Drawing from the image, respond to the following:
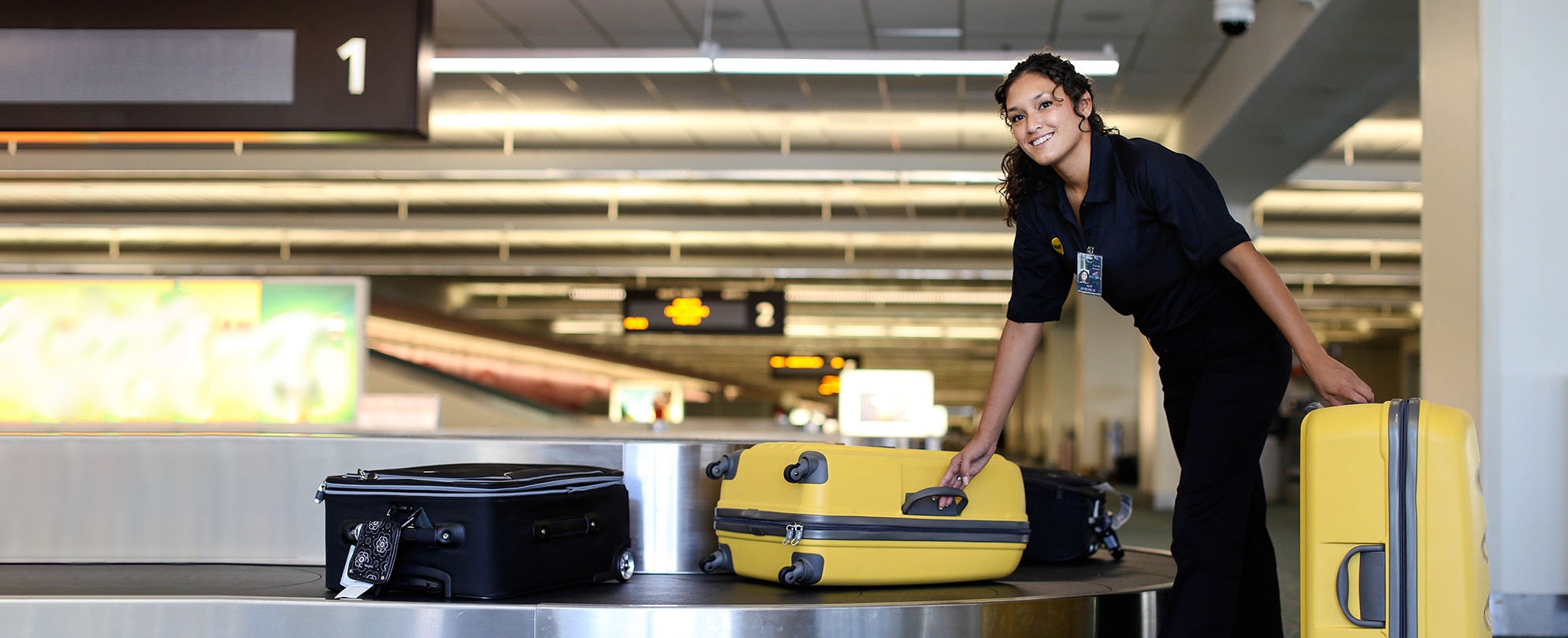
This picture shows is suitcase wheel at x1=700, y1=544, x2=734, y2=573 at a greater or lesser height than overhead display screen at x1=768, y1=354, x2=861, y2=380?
lesser

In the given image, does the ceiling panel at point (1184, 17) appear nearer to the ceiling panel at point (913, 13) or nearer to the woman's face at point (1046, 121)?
the ceiling panel at point (913, 13)

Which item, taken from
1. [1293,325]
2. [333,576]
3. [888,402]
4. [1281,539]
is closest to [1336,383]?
[1293,325]

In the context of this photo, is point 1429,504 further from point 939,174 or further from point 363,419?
point 939,174

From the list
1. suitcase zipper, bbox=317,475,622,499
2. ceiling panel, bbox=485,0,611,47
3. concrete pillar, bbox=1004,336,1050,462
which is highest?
ceiling panel, bbox=485,0,611,47

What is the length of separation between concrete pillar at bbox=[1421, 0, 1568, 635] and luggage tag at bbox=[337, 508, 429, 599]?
3.51m

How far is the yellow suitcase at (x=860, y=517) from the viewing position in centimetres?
222

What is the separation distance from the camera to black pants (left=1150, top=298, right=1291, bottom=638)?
2.02 meters

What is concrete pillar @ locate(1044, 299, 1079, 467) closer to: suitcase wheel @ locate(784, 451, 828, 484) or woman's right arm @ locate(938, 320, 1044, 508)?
woman's right arm @ locate(938, 320, 1044, 508)

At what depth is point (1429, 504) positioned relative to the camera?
5.36ft

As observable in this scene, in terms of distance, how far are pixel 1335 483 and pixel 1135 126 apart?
830cm

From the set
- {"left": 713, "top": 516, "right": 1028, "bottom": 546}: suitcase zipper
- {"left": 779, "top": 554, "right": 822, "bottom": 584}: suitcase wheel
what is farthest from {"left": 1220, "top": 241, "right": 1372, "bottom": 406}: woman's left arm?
{"left": 779, "top": 554, "right": 822, "bottom": 584}: suitcase wheel

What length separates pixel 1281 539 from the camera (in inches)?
310

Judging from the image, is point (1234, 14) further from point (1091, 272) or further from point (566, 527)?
point (566, 527)

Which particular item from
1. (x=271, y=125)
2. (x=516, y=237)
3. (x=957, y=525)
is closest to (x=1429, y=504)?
(x=957, y=525)
